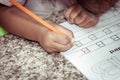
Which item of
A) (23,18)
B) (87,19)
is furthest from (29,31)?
(87,19)

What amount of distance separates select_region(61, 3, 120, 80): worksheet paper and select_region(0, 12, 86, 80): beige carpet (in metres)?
0.02

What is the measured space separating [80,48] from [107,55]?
6cm

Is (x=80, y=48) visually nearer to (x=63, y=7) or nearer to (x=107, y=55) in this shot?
(x=107, y=55)

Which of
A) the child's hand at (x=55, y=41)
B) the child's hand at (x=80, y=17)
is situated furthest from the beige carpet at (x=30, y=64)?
the child's hand at (x=80, y=17)

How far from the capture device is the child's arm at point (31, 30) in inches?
22.2

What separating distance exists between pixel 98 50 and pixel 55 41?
0.10 metres

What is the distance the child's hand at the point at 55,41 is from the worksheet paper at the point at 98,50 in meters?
0.02

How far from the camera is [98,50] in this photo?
1.84 ft

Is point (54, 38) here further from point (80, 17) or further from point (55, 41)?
point (80, 17)

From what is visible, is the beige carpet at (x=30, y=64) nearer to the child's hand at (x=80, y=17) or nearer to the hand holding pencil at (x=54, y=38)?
the hand holding pencil at (x=54, y=38)

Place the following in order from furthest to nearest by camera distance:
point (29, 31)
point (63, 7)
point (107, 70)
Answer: point (63, 7) → point (29, 31) → point (107, 70)

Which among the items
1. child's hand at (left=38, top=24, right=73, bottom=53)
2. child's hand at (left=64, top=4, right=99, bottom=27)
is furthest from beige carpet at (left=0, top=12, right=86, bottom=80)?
child's hand at (left=64, top=4, right=99, bottom=27)

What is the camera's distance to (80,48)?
57 centimetres

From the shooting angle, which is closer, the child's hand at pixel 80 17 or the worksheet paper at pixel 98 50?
the worksheet paper at pixel 98 50
